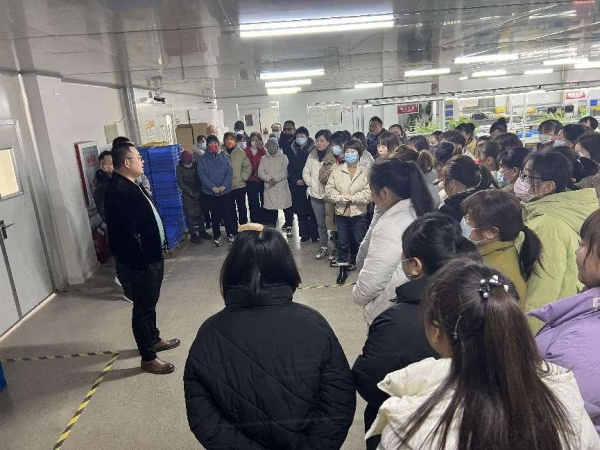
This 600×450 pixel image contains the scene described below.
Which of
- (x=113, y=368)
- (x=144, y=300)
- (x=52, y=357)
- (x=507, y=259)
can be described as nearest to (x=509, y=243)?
(x=507, y=259)

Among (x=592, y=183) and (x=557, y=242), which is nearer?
(x=557, y=242)

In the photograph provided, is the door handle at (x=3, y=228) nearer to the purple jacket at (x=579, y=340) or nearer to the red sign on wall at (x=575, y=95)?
the purple jacket at (x=579, y=340)

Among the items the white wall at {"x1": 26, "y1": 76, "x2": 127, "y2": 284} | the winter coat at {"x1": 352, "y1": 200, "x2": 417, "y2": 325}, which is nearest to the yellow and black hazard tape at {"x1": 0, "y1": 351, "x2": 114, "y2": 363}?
the white wall at {"x1": 26, "y1": 76, "x2": 127, "y2": 284}

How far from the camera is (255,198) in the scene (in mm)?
6570

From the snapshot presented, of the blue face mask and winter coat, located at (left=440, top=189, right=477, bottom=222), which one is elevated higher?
the blue face mask

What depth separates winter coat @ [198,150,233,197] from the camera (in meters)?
6.12

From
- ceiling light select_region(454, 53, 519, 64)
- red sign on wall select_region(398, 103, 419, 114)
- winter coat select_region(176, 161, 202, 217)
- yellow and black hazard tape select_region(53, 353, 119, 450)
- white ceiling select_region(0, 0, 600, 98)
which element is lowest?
yellow and black hazard tape select_region(53, 353, 119, 450)

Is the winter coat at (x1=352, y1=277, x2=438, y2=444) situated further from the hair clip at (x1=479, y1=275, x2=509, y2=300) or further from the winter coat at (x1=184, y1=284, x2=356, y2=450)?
the hair clip at (x1=479, y1=275, x2=509, y2=300)

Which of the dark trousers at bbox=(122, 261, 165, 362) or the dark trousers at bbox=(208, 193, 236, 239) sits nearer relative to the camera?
the dark trousers at bbox=(122, 261, 165, 362)

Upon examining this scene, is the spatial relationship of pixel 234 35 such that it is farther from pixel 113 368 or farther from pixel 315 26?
pixel 113 368

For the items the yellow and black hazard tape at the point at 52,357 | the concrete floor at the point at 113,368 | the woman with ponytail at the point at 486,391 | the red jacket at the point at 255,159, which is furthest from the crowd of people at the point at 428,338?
the red jacket at the point at 255,159

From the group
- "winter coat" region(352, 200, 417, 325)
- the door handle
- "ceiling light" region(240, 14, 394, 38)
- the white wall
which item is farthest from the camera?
the white wall

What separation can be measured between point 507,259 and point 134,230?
7.57 feet

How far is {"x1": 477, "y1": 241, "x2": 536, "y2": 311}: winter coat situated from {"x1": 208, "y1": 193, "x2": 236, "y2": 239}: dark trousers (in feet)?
15.5
